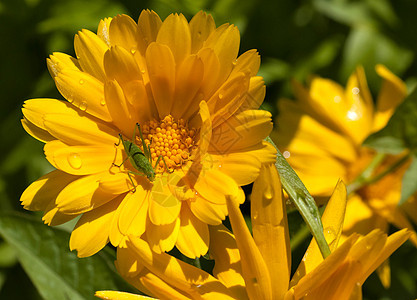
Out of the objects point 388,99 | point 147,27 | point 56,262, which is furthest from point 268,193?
point 388,99

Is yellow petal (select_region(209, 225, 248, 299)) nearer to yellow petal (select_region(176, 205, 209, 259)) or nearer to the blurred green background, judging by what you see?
yellow petal (select_region(176, 205, 209, 259))

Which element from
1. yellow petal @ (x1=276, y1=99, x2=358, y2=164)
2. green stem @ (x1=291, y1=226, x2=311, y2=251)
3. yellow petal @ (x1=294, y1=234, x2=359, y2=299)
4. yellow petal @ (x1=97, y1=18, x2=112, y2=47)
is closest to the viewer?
yellow petal @ (x1=294, y1=234, x2=359, y2=299)

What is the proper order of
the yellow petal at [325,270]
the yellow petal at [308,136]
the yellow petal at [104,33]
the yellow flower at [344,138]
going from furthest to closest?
the yellow petal at [308,136], the yellow flower at [344,138], the yellow petal at [104,33], the yellow petal at [325,270]

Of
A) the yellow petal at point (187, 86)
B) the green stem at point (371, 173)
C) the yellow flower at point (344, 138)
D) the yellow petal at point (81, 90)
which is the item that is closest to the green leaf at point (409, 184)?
the green stem at point (371, 173)

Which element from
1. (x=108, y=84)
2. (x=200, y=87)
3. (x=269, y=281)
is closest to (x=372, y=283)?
(x=269, y=281)

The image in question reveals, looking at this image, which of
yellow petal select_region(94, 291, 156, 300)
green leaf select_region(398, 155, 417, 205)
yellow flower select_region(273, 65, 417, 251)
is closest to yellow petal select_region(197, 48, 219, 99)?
yellow petal select_region(94, 291, 156, 300)

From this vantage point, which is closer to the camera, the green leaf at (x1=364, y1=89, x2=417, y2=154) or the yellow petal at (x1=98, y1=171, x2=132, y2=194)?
the yellow petal at (x1=98, y1=171, x2=132, y2=194)

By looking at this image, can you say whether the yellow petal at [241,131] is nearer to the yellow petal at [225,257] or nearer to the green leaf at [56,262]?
the yellow petal at [225,257]

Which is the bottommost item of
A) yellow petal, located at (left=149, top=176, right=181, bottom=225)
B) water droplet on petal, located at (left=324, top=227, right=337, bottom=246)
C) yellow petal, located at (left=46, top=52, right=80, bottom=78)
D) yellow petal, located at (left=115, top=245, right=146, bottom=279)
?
yellow petal, located at (left=115, top=245, right=146, bottom=279)
